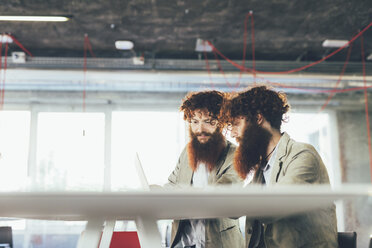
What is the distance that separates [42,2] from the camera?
4484 millimetres

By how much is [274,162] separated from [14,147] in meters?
6.80

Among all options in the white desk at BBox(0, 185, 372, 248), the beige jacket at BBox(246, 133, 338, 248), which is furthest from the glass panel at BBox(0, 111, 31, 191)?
the white desk at BBox(0, 185, 372, 248)

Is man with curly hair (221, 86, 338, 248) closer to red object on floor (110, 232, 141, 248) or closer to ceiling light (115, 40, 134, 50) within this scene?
red object on floor (110, 232, 141, 248)

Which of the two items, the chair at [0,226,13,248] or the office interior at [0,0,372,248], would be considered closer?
the chair at [0,226,13,248]

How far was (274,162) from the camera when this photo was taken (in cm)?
158

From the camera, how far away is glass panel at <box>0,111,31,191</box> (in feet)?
23.4

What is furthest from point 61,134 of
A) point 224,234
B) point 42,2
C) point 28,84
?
point 224,234

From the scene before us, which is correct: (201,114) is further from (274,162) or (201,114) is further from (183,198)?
(183,198)

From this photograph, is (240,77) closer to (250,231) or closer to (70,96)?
(70,96)

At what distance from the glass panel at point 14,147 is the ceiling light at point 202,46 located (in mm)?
3809

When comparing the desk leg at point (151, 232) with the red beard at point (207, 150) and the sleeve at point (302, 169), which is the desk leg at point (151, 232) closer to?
the sleeve at point (302, 169)

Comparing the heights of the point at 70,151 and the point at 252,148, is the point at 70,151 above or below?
above

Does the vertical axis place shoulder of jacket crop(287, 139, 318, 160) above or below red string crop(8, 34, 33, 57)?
below

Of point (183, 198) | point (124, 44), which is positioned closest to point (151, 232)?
point (183, 198)
